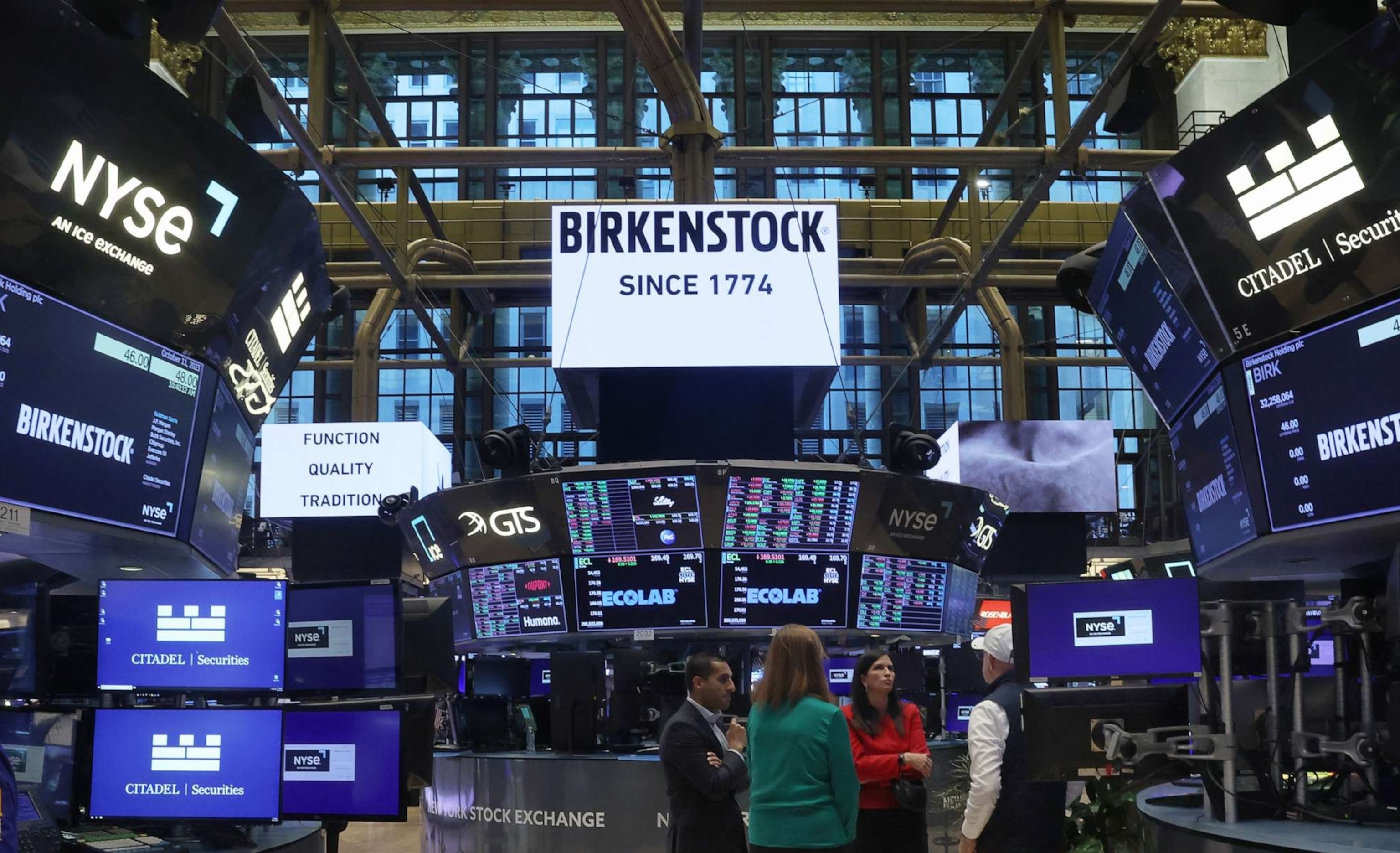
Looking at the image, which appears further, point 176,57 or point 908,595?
point 176,57

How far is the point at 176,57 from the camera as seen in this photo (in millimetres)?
19344

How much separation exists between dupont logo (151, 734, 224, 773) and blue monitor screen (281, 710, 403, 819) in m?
0.25

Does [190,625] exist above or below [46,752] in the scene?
above

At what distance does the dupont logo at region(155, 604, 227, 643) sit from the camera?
4.81 m

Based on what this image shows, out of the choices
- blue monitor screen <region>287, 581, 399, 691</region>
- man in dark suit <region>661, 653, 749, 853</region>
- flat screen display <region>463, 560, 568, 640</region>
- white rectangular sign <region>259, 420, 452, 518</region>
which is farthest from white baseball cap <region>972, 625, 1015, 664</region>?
white rectangular sign <region>259, 420, 452, 518</region>

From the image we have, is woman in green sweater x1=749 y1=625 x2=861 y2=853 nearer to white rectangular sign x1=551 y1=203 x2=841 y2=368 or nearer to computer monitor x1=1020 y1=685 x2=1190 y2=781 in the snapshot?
computer monitor x1=1020 y1=685 x2=1190 y2=781

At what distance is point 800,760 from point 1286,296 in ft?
8.31

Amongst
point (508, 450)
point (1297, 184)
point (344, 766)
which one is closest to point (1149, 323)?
point (1297, 184)

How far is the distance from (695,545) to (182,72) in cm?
1305

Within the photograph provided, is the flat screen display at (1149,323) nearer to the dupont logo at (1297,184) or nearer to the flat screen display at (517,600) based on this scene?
the dupont logo at (1297,184)

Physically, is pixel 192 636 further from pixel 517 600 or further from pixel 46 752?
pixel 517 600

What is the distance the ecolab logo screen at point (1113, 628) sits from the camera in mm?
4918

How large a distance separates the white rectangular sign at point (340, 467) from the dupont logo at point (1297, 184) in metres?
14.2

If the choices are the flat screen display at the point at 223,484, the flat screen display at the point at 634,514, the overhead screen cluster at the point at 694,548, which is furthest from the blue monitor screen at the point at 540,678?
the flat screen display at the point at 223,484
